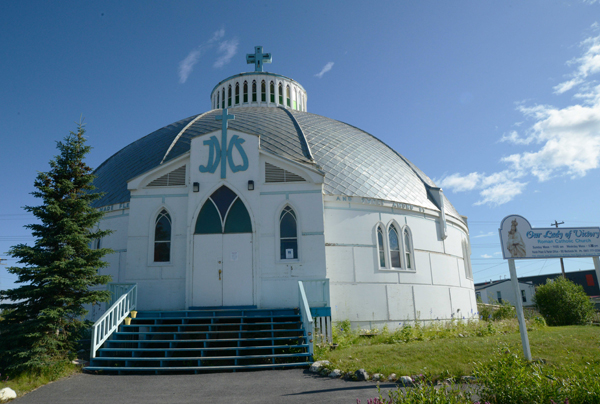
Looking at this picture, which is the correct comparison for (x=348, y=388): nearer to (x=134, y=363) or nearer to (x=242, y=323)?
(x=242, y=323)

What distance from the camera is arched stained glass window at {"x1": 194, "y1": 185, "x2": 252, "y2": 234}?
14062 millimetres

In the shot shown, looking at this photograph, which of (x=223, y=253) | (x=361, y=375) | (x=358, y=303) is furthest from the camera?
(x=358, y=303)

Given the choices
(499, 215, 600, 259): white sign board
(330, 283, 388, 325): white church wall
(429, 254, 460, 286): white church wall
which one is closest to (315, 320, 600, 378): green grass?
(499, 215, 600, 259): white sign board

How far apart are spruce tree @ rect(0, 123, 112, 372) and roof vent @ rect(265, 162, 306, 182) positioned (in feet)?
17.4

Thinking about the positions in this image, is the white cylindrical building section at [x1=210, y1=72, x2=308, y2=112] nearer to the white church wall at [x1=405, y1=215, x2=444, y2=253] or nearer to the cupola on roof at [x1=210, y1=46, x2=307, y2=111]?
the cupola on roof at [x1=210, y1=46, x2=307, y2=111]

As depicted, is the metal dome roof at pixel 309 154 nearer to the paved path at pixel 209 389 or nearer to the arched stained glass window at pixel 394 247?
the arched stained glass window at pixel 394 247

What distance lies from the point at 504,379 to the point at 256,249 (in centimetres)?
878

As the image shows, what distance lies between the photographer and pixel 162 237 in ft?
48.3

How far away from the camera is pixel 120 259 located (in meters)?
16.0

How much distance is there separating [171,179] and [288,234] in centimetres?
445

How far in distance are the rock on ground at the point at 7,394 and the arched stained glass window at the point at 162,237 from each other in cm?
661

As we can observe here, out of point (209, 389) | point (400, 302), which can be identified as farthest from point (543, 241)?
point (209, 389)

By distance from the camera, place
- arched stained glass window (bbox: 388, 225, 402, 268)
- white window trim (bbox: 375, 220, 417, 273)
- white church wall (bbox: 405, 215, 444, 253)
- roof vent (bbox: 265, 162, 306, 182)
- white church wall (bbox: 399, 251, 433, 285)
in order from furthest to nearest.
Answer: white church wall (bbox: 405, 215, 444, 253), arched stained glass window (bbox: 388, 225, 402, 268), white church wall (bbox: 399, 251, 433, 285), white window trim (bbox: 375, 220, 417, 273), roof vent (bbox: 265, 162, 306, 182)

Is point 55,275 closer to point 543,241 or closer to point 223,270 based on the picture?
point 223,270
